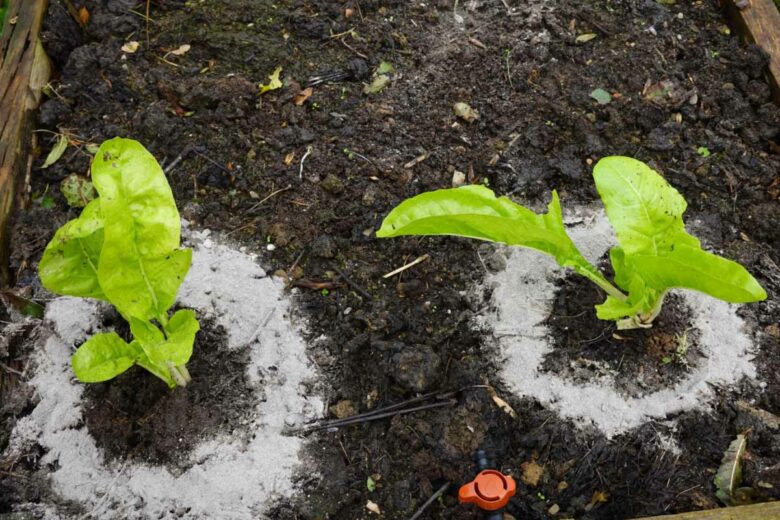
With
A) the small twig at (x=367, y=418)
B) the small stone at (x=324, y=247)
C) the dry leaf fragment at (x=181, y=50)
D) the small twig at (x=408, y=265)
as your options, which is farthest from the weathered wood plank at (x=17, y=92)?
the small twig at (x=408, y=265)

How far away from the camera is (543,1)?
2666 millimetres

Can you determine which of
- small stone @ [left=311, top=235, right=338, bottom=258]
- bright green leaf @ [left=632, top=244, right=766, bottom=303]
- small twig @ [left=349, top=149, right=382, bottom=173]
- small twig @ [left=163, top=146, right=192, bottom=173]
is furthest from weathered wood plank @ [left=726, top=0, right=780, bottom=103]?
small twig @ [left=163, top=146, right=192, bottom=173]

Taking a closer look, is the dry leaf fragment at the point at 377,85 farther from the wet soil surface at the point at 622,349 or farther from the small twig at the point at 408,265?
the wet soil surface at the point at 622,349

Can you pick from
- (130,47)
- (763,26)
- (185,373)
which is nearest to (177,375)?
(185,373)

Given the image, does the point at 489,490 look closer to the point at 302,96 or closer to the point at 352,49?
the point at 302,96

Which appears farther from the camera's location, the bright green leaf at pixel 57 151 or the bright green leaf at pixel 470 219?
the bright green leaf at pixel 57 151

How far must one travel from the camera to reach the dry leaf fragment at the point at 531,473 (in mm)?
1749

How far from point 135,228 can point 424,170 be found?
1.00 m

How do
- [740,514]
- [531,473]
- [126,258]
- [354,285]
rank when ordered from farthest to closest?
[354,285]
[531,473]
[126,258]
[740,514]

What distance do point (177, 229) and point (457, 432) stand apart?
34.4 inches

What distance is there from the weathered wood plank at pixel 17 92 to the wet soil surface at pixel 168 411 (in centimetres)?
57

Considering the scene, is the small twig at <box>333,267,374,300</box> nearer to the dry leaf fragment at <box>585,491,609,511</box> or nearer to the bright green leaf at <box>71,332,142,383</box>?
the bright green leaf at <box>71,332,142,383</box>

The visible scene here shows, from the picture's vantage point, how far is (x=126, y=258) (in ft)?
5.08

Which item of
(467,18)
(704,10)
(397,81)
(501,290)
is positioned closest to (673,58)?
(704,10)
